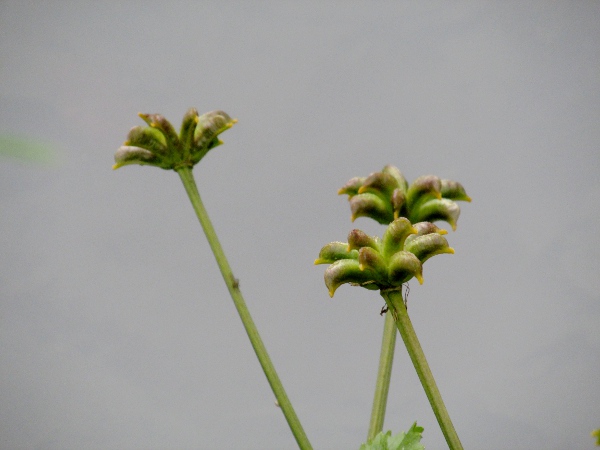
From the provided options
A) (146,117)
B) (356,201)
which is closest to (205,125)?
(146,117)

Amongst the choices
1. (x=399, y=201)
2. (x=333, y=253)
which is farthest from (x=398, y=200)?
(x=333, y=253)

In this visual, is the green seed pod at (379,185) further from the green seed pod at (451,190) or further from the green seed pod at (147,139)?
the green seed pod at (147,139)

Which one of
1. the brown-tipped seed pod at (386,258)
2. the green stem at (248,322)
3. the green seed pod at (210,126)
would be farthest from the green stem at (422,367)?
the green seed pod at (210,126)

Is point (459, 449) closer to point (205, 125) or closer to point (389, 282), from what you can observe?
point (389, 282)

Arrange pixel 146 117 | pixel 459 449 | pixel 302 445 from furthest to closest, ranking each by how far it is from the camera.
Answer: pixel 146 117 < pixel 302 445 < pixel 459 449

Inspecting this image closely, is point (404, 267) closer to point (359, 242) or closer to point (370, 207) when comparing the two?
point (359, 242)

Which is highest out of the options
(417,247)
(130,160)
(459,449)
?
(130,160)

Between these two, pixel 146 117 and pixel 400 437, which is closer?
pixel 400 437
